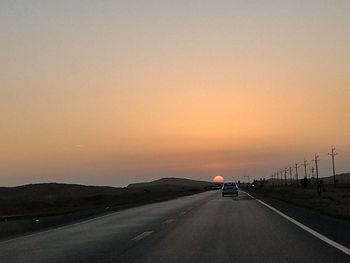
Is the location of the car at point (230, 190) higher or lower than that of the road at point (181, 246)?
higher

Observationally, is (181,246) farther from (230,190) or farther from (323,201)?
(230,190)

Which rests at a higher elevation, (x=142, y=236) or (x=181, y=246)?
(x=142, y=236)

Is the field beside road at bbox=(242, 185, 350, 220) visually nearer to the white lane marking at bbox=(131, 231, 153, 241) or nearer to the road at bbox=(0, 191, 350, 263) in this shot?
the road at bbox=(0, 191, 350, 263)

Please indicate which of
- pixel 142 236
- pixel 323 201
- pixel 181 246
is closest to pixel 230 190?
pixel 323 201

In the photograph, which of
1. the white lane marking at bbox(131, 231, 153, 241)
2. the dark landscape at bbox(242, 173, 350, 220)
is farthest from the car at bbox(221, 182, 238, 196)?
the white lane marking at bbox(131, 231, 153, 241)

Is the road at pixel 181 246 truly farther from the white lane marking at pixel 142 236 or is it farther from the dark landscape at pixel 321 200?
the dark landscape at pixel 321 200

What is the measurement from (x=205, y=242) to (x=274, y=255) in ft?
11.3

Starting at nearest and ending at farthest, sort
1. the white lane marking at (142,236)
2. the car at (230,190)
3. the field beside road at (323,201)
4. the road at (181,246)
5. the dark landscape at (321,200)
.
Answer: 1. the road at (181,246)
2. the white lane marking at (142,236)
3. the field beside road at (323,201)
4. the dark landscape at (321,200)
5. the car at (230,190)

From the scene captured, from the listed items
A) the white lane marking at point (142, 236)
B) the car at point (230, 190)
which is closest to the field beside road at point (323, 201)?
the car at point (230, 190)

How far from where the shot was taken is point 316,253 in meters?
12.8

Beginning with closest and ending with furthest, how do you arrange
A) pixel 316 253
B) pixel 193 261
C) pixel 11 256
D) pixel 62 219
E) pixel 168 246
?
1. pixel 193 261
2. pixel 316 253
3. pixel 11 256
4. pixel 168 246
5. pixel 62 219

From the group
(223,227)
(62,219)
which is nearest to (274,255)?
(223,227)

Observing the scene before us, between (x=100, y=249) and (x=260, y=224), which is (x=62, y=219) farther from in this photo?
(x=100, y=249)

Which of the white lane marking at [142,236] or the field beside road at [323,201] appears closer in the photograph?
the white lane marking at [142,236]
